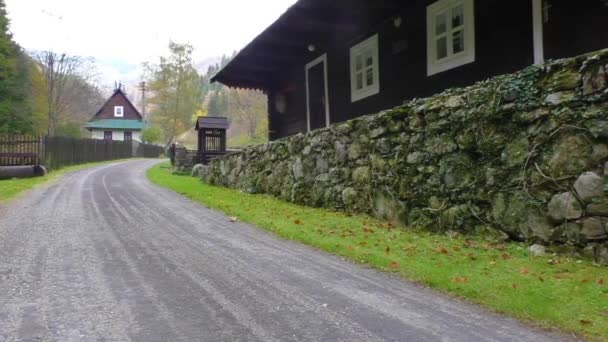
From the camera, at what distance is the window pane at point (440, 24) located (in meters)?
9.58

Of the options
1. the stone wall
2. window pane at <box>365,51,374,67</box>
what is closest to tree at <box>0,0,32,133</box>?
window pane at <box>365,51,374,67</box>

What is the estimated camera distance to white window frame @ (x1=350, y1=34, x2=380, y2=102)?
38.5 ft

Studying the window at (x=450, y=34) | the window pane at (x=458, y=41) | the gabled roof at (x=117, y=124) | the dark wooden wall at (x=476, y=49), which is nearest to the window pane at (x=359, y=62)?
the dark wooden wall at (x=476, y=49)

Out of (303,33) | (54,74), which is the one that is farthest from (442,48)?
(54,74)

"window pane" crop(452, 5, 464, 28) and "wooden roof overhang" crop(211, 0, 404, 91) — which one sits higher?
"wooden roof overhang" crop(211, 0, 404, 91)

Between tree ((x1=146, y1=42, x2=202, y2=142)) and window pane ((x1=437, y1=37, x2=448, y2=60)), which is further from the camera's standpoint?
tree ((x1=146, y1=42, x2=202, y2=142))

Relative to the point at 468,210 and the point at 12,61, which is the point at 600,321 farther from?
the point at 12,61

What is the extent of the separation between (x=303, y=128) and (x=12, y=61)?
2511cm

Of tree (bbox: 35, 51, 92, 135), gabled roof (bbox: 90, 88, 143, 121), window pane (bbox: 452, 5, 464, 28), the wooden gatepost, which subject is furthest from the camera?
gabled roof (bbox: 90, 88, 143, 121)

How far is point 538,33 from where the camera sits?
752 centimetres

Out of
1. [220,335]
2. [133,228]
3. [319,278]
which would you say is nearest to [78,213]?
[133,228]

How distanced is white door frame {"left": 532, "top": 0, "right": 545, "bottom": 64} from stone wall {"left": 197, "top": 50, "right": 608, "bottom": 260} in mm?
1902

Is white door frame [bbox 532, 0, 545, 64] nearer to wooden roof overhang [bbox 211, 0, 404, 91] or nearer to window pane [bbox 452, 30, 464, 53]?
window pane [bbox 452, 30, 464, 53]

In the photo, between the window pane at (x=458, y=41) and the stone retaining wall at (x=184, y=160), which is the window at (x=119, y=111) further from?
the window pane at (x=458, y=41)
